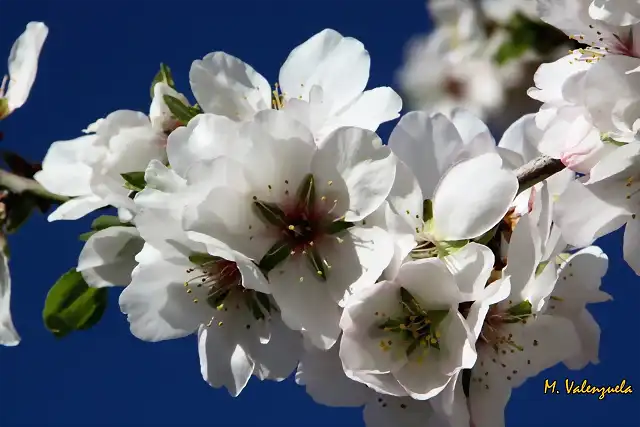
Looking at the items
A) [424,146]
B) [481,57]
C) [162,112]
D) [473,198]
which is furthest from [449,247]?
[481,57]

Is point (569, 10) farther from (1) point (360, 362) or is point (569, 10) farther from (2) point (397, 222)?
(1) point (360, 362)

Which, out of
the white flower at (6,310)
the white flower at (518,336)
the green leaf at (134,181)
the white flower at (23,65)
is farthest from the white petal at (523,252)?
the white flower at (23,65)

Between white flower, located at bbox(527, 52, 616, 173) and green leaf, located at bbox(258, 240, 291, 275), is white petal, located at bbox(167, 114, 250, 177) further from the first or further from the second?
white flower, located at bbox(527, 52, 616, 173)

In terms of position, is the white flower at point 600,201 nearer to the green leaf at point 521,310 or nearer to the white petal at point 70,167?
the green leaf at point 521,310

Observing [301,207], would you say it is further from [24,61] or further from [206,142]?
[24,61]

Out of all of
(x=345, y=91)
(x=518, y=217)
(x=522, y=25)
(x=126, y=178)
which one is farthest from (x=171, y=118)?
(x=522, y=25)

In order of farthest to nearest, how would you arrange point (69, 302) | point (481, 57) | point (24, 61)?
point (481, 57), point (24, 61), point (69, 302)

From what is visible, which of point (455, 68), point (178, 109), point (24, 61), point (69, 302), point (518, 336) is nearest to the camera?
point (518, 336)
